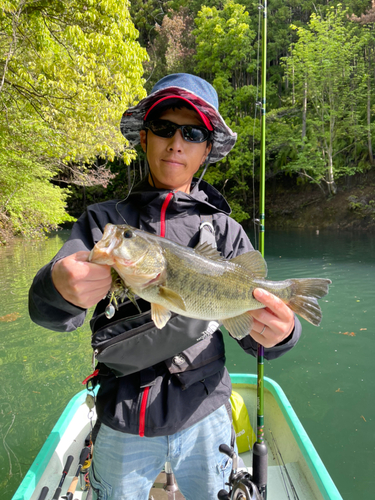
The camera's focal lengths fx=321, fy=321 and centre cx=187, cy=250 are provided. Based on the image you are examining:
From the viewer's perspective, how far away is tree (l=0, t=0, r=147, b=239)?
8.78 meters

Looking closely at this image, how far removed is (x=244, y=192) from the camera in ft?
98.0

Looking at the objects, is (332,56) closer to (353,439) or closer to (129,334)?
(353,439)

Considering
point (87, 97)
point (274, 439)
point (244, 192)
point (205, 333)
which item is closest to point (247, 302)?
point (205, 333)

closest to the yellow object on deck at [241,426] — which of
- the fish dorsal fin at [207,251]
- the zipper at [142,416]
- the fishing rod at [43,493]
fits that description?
the fishing rod at [43,493]

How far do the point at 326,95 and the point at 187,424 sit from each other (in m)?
27.9

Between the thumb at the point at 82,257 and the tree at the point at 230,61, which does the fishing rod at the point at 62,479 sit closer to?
the thumb at the point at 82,257

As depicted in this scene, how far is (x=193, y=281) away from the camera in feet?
5.45

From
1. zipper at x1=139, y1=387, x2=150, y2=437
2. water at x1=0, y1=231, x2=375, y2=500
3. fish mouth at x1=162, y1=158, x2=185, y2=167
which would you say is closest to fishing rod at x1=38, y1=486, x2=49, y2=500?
water at x1=0, y1=231, x2=375, y2=500

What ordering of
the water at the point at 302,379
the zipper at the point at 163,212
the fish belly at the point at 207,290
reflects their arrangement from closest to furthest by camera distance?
the fish belly at the point at 207,290 < the zipper at the point at 163,212 < the water at the point at 302,379

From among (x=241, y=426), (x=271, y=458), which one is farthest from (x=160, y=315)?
(x=271, y=458)

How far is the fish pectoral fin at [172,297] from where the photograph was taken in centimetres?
157

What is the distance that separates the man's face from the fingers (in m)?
0.90

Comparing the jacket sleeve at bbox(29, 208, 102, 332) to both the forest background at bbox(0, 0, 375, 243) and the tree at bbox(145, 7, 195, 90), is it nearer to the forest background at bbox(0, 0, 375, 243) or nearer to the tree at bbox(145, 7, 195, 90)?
the forest background at bbox(0, 0, 375, 243)

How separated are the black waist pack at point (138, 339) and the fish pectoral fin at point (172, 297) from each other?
0.73ft
